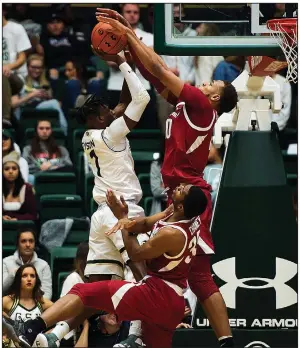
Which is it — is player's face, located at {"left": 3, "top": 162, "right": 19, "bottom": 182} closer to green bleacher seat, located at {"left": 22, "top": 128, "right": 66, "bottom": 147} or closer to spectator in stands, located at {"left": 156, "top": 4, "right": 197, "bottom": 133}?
green bleacher seat, located at {"left": 22, "top": 128, "right": 66, "bottom": 147}

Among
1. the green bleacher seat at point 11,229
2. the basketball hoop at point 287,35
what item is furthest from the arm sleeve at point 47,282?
the basketball hoop at point 287,35

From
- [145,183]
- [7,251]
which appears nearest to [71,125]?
[145,183]

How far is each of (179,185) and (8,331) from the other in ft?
6.23

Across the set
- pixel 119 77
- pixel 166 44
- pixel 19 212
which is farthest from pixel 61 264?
pixel 166 44

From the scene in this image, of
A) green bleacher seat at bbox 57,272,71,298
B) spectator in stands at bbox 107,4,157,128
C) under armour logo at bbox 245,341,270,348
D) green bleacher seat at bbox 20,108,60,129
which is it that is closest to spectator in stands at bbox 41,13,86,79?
green bleacher seat at bbox 20,108,60,129

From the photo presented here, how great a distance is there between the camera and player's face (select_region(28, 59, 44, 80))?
15789 mm

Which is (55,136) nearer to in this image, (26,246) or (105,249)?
(26,246)

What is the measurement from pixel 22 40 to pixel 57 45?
2.67ft

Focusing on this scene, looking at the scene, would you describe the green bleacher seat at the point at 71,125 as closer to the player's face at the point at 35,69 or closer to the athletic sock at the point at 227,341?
the player's face at the point at 35,69

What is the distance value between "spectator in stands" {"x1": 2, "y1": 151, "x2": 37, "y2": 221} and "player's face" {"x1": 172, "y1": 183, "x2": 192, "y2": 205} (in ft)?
16.1

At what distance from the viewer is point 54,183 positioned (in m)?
14.5

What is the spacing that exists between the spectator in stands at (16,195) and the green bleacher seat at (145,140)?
1561mm

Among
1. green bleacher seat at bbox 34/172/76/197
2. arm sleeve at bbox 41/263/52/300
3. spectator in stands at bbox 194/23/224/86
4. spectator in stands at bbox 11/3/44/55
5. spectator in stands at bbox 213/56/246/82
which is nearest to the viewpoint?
arm sleeve at bbox 41/263/52/300

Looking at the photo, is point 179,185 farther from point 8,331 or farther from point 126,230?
point 8,331
